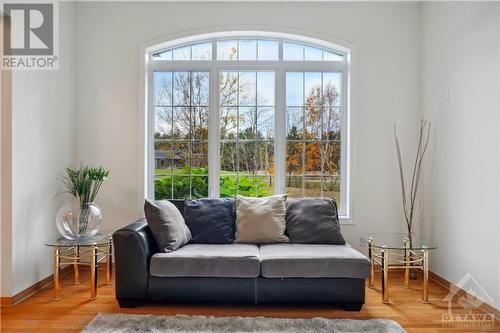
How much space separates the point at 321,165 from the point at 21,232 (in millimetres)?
3059

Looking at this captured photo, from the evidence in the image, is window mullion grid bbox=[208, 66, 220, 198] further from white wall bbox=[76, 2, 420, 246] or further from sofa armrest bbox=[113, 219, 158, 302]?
sofa armrest bbox=[113, 219, 158, 302]

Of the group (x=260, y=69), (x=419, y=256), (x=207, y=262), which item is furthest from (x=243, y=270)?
(x=260, y=69)

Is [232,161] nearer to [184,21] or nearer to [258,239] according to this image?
[258,239]

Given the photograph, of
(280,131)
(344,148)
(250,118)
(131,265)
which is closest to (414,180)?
(344,148)

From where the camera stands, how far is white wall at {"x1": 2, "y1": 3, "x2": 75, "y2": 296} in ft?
10.6

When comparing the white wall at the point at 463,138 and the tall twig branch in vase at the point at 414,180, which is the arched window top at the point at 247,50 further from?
the tall twig branch in vase at the point at 414,180

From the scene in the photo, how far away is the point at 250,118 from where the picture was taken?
4391mm

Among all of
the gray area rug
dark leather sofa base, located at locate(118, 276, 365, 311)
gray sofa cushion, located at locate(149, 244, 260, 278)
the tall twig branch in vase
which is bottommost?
the gray area rug

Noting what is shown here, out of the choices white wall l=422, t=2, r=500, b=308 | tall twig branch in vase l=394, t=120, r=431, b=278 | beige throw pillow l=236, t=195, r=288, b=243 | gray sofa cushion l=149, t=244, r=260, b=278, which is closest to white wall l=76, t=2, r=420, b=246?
tall twig branch in vase l=394, t=120, r=431, b=278

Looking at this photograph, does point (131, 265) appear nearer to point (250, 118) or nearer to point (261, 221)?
point (261, 221)

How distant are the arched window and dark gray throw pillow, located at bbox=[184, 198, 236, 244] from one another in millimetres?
636

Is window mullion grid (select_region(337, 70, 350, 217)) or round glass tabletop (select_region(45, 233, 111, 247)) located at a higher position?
window mullion grid (select_region(337, 70, 350, 217))

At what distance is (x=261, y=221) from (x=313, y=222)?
1.61ft

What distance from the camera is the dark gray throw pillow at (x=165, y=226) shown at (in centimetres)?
317
